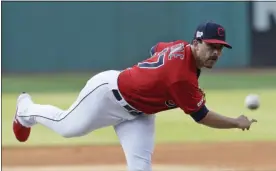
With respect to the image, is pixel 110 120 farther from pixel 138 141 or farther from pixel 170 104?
pixel 170 104

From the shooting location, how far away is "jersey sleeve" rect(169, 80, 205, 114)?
5.12m

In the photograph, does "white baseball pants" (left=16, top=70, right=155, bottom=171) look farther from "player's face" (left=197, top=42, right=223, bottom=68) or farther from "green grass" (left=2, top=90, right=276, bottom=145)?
"green grass" (left=2, top=90, right=276, bottom=145)

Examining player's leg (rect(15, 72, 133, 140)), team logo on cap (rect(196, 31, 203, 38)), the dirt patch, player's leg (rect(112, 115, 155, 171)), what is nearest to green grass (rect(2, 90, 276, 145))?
the dirt patch

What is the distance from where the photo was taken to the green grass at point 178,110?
10.7m

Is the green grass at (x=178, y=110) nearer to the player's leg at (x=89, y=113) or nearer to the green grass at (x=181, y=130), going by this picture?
the green grass at (x=181, y=130)

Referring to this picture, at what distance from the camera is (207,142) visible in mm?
10125

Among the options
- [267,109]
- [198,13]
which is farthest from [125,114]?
[198,13]

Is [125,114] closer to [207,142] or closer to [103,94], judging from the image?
[103,94]

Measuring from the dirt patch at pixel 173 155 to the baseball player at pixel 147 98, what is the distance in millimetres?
2591

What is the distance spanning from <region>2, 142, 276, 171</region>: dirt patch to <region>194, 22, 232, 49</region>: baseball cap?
9.88 ft

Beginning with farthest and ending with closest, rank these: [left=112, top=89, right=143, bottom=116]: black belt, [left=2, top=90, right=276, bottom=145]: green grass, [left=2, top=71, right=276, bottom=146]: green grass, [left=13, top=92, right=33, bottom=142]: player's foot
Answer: [left=2, top=71, right=276, bottom=146]: green grass, [left=2, top=90, right=276, bottom=145]: green grass, [left=13, top=92, right=33, bottom=142]: player's foot, [left=112, top=89, right=143, bottom=116]: black belt

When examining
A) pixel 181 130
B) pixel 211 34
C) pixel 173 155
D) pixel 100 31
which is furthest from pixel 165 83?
pixel 100 31

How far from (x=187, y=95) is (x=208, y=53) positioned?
35 centimetres

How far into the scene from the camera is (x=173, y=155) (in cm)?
892
